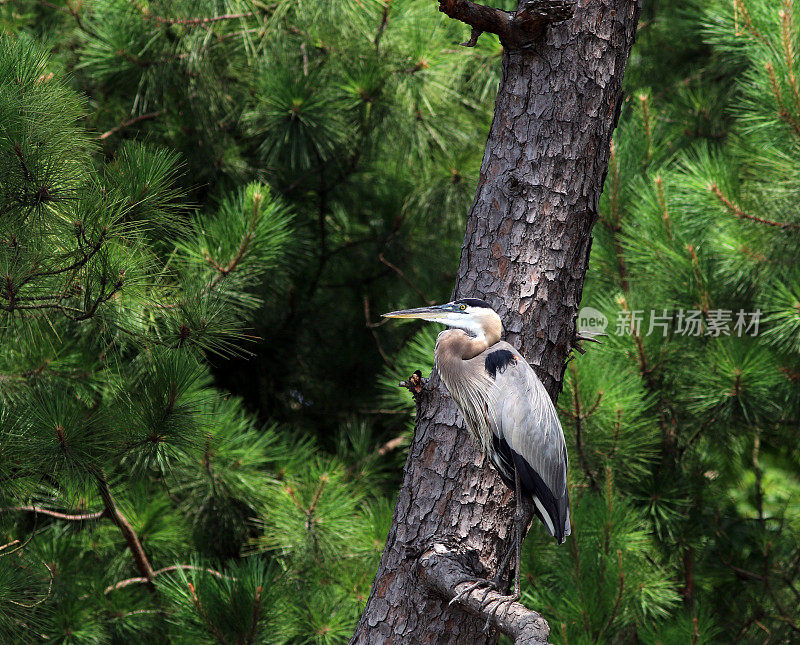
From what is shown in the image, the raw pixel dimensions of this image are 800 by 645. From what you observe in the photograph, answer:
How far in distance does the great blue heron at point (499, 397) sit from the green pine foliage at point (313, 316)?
43cm

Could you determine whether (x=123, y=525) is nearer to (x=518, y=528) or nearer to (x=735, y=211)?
(x=518, y=528)

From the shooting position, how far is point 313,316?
295 centimetres

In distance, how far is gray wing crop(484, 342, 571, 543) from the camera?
4.39 feet

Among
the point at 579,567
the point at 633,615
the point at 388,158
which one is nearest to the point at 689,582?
the point at 633,615

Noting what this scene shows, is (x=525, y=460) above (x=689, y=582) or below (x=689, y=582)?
above

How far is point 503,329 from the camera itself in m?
1.41

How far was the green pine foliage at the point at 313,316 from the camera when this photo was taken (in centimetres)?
154

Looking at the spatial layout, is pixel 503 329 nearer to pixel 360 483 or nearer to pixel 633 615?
pixel 633 615

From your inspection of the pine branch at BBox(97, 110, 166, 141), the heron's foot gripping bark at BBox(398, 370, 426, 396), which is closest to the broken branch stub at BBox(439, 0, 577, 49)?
the heron's foot gripping bark at BBox(398, 370, 426, 396)

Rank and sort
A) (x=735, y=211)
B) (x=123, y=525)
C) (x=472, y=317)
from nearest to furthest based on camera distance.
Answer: (x=472, y=317) → (x=123, y=525) → (x=735, y=211)

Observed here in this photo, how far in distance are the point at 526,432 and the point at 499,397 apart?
3.5 inches

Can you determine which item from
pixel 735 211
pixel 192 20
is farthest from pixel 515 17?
pixel 192 20

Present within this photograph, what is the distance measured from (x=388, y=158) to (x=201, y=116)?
71 centimetres

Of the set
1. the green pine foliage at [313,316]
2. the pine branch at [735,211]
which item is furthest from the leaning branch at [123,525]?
the pine branch at [735,211]
